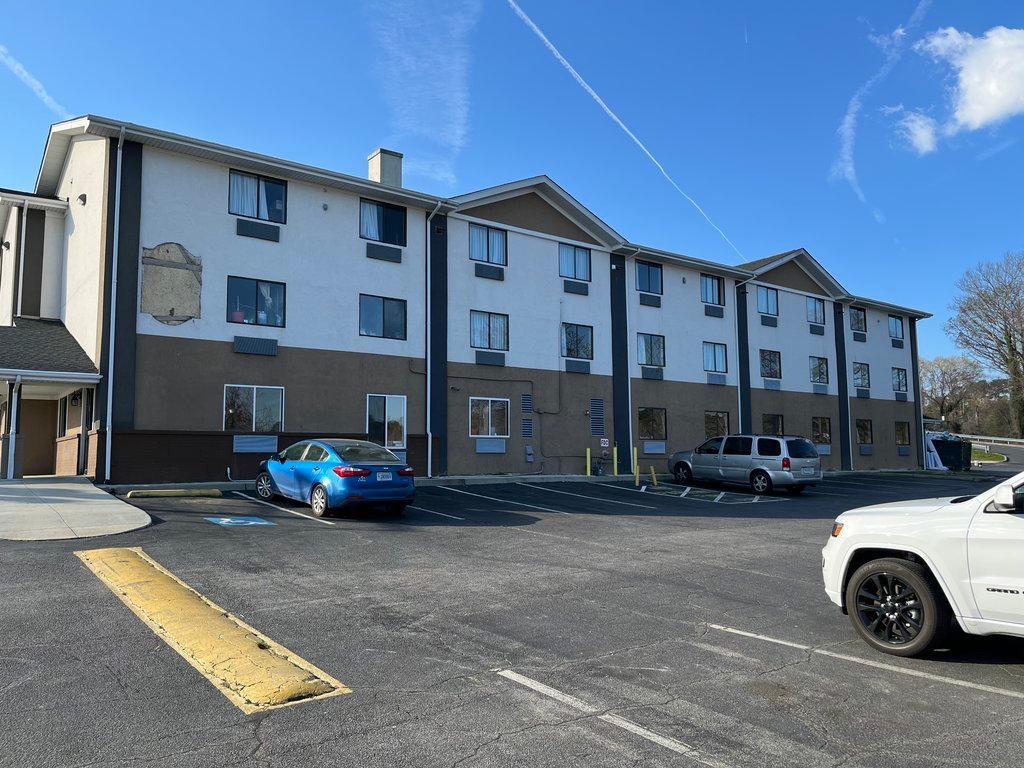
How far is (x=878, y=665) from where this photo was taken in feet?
18.3

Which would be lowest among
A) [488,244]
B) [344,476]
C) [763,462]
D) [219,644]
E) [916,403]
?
[219,644]

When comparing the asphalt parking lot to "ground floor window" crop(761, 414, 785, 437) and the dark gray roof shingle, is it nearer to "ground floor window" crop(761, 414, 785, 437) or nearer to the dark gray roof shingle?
the dark gray roof shingle

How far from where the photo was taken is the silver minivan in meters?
21.8

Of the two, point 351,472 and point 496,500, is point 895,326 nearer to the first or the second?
point 496,500

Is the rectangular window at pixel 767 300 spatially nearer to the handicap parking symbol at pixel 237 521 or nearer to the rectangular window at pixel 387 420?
the rectangular window at pixel 387 420

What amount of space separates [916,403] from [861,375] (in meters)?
5.34

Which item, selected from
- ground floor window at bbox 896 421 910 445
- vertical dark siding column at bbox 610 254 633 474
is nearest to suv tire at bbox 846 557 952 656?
vertical dark siding column at bbox 610 254 633 474

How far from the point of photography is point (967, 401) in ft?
262

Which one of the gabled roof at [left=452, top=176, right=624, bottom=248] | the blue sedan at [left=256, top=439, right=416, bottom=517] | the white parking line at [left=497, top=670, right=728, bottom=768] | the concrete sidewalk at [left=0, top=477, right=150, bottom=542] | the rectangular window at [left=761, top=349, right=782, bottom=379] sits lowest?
the white parking line at [left=497, top=670, right=728, bottom=768]

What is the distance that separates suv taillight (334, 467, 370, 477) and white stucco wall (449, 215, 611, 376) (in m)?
10.2

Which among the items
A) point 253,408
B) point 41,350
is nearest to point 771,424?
point 253,408

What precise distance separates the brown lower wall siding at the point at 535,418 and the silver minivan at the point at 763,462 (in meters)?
4.15

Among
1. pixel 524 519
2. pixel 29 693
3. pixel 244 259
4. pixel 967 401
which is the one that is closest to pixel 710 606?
pixel 29 693

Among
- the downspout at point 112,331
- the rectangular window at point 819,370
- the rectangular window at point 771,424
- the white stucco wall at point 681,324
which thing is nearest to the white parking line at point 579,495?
the white stucco wall at point 681,324
